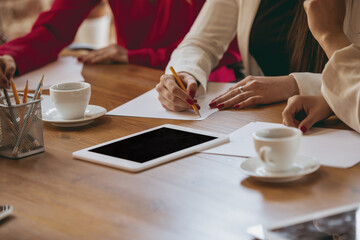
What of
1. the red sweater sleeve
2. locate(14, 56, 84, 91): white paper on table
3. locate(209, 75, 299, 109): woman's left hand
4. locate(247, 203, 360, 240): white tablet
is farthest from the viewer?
the red sweater sleeve

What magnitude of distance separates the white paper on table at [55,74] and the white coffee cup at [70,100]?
17.1 inches

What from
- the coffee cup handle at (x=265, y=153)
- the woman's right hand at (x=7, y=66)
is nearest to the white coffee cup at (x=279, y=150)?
the coffee cup handle at (x=265, y=153)

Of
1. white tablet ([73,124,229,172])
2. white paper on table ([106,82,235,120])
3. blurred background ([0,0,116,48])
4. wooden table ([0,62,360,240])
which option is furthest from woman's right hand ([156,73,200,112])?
blurred background ([0,0,116,48])

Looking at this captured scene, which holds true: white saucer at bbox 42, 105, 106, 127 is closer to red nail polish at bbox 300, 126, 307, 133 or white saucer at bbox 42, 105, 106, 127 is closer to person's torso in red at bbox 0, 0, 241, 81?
red nail polish at bbox 300, 126, 307, 133

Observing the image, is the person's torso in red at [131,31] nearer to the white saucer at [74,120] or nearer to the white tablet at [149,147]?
the white saucer at [74,120]

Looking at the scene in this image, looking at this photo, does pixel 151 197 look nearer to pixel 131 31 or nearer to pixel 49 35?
pixel 49 35

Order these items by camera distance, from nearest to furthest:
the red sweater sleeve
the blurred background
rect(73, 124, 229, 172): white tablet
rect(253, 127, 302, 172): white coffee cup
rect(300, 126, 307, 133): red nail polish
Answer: rect(253, 127, 302, 172): white coffee cup < rect(73, 124, 229, 172): white tablet < rect(300, 126, 307, 133): red nail polish < the red sweater sleeve < the blurred background

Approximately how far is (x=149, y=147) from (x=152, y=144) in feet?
0.06

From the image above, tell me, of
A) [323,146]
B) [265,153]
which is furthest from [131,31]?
[265,153]

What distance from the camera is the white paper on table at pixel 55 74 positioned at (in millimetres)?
1661

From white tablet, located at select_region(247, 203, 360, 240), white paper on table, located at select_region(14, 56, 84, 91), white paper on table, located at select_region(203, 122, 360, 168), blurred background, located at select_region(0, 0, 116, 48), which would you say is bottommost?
blurred background, located at select_region(0, 0, 116, 48)

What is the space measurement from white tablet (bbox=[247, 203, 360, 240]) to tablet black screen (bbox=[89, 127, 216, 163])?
34 cm

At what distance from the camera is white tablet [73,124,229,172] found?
934mm

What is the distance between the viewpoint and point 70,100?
1175 mm
